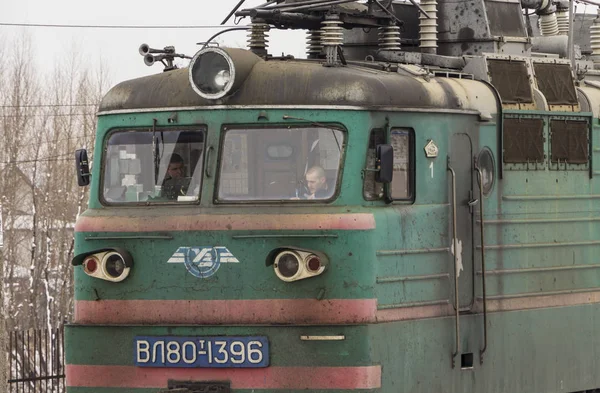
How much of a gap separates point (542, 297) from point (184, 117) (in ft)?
11.0

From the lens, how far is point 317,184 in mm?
11406

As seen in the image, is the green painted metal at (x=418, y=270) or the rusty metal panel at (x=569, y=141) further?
the rusty metal panel at (x=569, y=141)

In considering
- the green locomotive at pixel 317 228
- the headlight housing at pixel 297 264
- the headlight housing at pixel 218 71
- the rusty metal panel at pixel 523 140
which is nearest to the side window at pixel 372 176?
the green locomotive at pixel 317 228

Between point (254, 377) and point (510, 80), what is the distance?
346 cm

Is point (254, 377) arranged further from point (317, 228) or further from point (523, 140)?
point (523, 140)

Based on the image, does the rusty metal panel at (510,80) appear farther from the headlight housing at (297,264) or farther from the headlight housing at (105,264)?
the headlight housing at (105,264)

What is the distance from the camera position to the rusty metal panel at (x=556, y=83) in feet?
43.3

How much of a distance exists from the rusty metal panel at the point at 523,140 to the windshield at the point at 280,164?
1834mm

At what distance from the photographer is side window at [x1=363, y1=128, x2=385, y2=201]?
11.4 meters

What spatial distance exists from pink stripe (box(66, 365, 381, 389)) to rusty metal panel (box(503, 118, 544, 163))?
2.39 meters

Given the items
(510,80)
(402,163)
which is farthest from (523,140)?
(402,163)

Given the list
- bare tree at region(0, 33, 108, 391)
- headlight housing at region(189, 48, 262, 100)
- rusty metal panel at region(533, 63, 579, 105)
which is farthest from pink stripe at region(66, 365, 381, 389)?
bare tree at region(0, 33, 108, 391)

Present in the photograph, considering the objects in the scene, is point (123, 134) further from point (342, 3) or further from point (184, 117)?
point (342, 3)

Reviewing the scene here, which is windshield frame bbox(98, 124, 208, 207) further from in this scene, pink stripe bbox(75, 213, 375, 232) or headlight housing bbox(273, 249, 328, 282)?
headlight housing bbox(273, 249, 328, 282)
